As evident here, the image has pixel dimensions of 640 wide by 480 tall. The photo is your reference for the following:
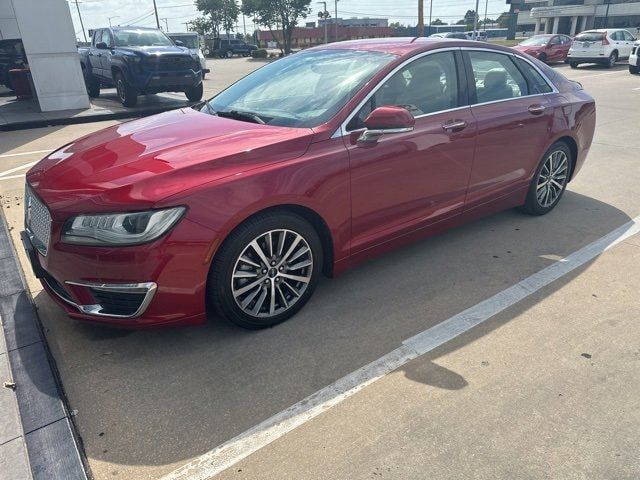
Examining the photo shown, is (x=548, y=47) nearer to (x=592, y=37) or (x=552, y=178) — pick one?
(x=592, y=37)

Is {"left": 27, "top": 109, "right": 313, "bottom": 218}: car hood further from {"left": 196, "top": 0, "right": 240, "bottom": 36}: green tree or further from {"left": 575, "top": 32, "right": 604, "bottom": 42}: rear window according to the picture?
{"left": 196, "top": 0, "right": 240, "bottom": 36}: green tree

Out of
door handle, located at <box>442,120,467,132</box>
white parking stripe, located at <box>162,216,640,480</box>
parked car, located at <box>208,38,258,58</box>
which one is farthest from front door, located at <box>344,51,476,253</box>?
parked car, located at <box>208,38,258,58</box>

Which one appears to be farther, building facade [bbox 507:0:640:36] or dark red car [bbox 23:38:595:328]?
building facade [bbox 507:0:640:36]

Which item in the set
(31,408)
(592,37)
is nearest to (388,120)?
(31,408)

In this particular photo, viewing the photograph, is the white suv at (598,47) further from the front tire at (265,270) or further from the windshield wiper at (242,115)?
the front tire at (265,270)

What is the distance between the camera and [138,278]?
260cm

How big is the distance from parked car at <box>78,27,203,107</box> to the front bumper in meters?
9.82

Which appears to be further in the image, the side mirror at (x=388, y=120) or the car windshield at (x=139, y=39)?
the car windshield at (x=139, y=39)

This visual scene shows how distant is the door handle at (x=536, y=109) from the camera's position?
4.43 metres

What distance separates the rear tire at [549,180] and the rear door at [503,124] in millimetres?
168

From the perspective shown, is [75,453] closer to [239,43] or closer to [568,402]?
[568,402]

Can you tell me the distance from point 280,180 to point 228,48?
5060cm

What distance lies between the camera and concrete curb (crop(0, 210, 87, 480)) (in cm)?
217

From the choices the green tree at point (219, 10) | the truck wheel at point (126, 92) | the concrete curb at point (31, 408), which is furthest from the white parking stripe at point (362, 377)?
the green tree at point (219, 10)
